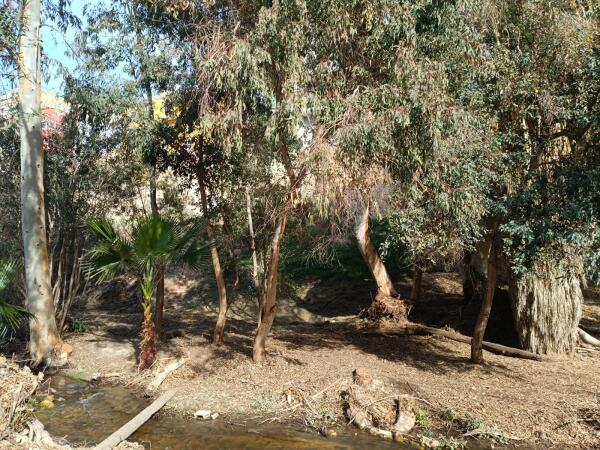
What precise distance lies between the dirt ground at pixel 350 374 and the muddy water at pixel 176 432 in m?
0.40

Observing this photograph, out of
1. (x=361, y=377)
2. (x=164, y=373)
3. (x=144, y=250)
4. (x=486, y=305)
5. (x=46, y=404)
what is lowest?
(x=46, y=404)

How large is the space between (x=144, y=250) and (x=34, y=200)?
3494 mm

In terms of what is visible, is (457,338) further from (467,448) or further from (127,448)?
(127,448)

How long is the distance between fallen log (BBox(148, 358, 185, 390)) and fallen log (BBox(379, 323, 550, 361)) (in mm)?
5714

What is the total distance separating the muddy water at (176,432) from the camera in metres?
7.90

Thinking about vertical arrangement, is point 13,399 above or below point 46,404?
above

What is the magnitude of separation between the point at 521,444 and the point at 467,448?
754 mm

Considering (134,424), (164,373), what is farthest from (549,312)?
(134,424)

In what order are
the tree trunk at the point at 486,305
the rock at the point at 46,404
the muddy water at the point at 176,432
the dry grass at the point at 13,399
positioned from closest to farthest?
1. the dry grass at the point at 13,399
2. the muddy water at the point at 176,432
3. the rock at the point at 46,404
4. the tree trunk at the point at 486,305

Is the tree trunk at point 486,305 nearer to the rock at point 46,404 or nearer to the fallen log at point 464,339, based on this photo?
the fallen log at point 464,339

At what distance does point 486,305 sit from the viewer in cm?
1081

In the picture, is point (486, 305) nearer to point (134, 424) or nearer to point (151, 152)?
point (134, 424)

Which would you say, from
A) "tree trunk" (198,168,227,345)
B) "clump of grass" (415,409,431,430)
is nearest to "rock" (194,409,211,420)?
"clump of grass" (415,409,431,430)

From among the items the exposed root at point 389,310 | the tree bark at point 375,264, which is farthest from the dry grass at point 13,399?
the exposed root at point 389,310
